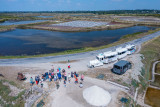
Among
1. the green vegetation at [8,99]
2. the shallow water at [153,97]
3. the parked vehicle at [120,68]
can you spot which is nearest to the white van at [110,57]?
the parked vehicle at [120,68]

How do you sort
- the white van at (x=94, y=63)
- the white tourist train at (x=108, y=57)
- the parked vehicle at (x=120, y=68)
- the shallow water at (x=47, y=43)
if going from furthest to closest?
the shallow water at (x=47, y=43)
the white tourist train at (x=108, y=57)
the white van at (x=94, y=63)
the parked vehicle at (x=120, y=68)

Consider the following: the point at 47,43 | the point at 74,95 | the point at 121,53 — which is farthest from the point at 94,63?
the point at 47,43

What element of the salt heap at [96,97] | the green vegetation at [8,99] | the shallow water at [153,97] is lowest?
the shallow water at [153,97]

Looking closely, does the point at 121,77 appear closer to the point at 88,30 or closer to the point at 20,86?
the point at 20,86

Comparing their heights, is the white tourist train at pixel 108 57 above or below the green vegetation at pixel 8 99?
above

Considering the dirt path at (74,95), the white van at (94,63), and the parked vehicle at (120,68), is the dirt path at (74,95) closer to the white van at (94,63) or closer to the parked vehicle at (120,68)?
the parked vehicle at (120,68)

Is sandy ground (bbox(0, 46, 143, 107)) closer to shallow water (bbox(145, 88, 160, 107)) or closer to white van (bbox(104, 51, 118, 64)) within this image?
white van (bbox(104, 51, 118, 64))

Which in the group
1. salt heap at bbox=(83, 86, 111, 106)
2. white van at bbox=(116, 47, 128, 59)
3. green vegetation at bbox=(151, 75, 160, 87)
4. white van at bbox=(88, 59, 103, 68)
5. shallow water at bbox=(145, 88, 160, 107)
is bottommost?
shallow water at bbox=(145, 88, 160, 107)

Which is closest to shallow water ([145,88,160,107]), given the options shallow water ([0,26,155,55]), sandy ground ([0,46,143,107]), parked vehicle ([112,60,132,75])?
sandy ground ([0,46,143,107])
